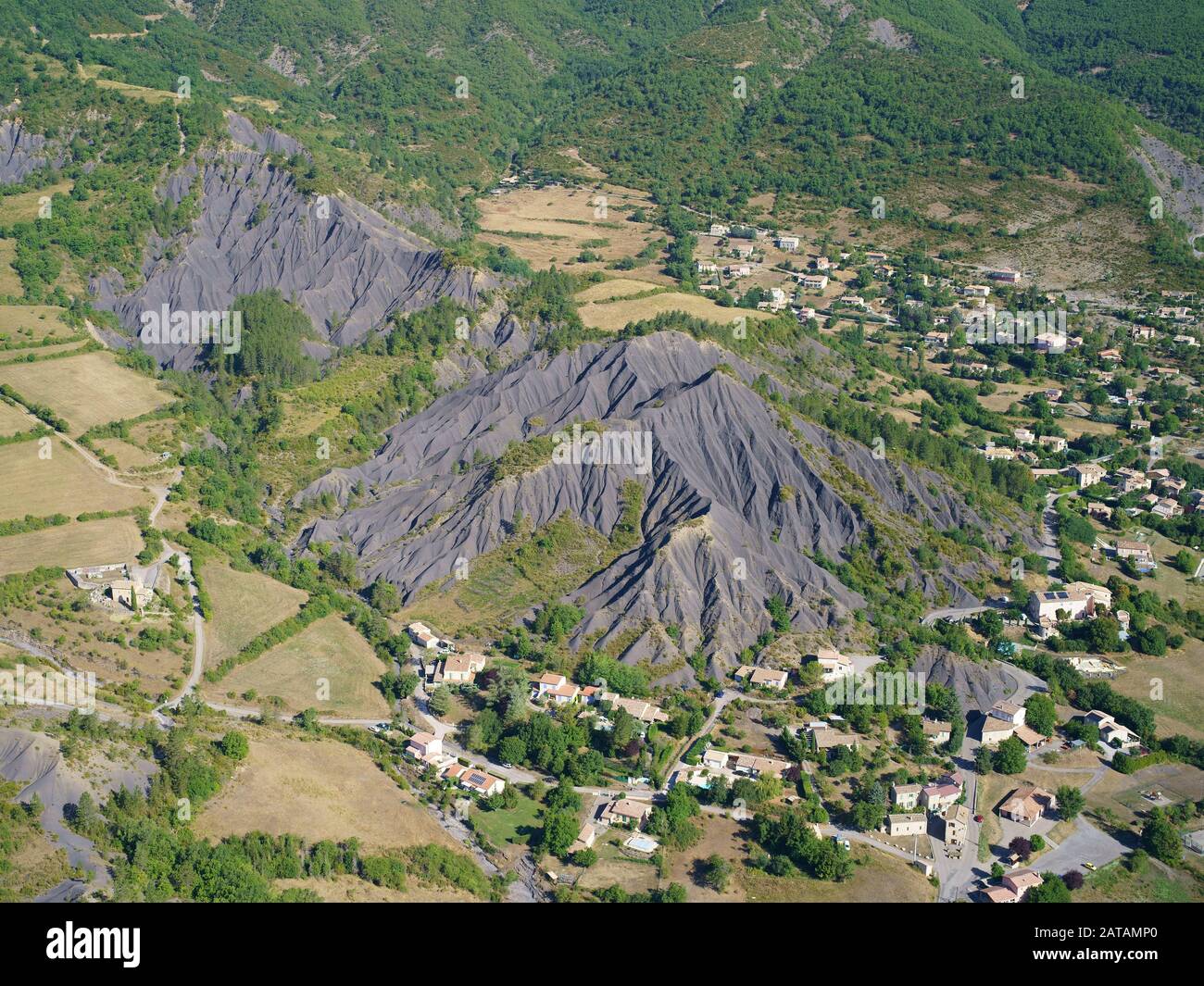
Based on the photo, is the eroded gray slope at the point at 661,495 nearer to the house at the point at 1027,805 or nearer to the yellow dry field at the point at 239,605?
the yellow dry field at the point at 239,605

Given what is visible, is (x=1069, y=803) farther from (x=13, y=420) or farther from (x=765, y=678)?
(x=13, y=420)

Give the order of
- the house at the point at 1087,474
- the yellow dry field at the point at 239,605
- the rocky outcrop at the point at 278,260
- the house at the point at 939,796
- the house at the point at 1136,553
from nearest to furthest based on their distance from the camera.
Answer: the house at the point at 939,796
the yellow dry field at the point at 239,605
the house at the point at 1136,553
the house at the point at 1087,474
the rocky outcrop at the point at 278,260

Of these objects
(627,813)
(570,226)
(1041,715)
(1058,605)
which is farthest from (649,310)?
(627,813)

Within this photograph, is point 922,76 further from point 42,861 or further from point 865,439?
point 42,861

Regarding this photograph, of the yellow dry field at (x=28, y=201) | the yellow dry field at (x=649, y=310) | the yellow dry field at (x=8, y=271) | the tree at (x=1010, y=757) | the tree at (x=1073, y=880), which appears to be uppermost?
the yellow dry field at (x=28, y=201)

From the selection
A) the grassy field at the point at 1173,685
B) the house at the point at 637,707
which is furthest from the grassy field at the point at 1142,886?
the house at the point at 637,707

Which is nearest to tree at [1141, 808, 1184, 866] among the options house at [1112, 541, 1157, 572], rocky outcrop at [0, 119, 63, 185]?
house at [1112, 541, 1157, 572]

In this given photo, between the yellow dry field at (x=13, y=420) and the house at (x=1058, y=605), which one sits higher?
the yellow dry field at (x=13, y=420)
